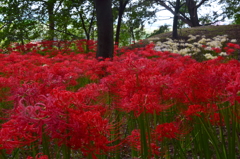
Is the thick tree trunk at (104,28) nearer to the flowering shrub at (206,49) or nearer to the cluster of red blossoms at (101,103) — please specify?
the flowering shrub at (206,49)

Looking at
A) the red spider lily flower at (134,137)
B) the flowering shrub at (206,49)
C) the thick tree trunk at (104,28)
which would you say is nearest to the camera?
the red spider lily flower at (134,137)

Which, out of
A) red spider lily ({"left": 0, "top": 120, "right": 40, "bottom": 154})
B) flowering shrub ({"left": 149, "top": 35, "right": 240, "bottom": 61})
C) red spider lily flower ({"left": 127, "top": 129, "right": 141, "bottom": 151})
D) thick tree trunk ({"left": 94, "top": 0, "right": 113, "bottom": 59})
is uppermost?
thick tree trunk ({"left": 94, "top": 0, "right": 113, "bottom": 59})

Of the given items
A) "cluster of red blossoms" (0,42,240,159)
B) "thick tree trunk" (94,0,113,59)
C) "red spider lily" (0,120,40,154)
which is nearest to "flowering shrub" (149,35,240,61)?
"thick tree trunk" (94,0,113,59)

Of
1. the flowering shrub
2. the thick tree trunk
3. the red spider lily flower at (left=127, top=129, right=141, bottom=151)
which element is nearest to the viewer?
the red spider lily flower at (left=127, top=129, right=141, bottom=151)

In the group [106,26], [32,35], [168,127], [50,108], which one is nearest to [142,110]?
[168,127]

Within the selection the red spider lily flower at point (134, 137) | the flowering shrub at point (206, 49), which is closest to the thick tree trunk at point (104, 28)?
the flowering shrub at point (206, 49)

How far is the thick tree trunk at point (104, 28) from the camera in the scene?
714cm

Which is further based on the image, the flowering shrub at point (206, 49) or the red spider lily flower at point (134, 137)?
the flowering shrub at point (206, 49)

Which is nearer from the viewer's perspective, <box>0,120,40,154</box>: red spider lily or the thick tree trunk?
<box>0,120,40,154</box>: red spider lily

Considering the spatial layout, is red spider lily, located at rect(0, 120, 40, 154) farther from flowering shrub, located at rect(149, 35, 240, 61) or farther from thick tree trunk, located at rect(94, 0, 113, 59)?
flowering shrub, located at rect(149, 35, 240, 61)

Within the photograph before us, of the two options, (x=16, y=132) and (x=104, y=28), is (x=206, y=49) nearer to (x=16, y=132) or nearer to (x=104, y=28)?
(x=104, y=28)

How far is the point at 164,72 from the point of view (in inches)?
129

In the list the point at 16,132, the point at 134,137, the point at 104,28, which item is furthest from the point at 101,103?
the point at 104,28

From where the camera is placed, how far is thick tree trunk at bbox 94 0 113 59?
7141 mm
